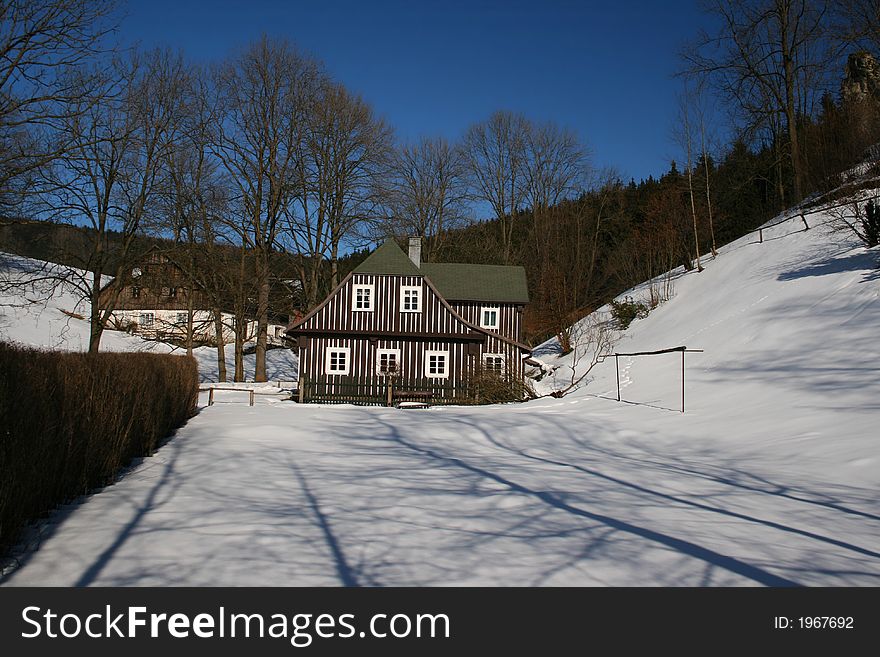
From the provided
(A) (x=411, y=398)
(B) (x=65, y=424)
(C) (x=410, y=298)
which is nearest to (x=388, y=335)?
(C) (x=410, y=298)

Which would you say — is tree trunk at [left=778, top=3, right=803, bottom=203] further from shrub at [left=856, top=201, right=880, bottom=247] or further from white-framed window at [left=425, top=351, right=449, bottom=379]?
white-framed window at [left=425, top=351, right=449, bottom=379]

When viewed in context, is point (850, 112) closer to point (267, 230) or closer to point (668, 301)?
point (668, 301)

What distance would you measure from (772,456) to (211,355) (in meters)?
43.4

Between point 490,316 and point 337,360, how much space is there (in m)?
9.42

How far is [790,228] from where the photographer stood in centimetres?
3378

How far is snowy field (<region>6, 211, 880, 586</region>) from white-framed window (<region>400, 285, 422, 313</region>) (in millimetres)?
9188

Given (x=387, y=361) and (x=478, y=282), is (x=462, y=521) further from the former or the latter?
(x=478, y=282)

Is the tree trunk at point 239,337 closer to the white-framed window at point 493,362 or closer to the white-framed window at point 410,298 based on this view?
the white-framed window at point 410,298

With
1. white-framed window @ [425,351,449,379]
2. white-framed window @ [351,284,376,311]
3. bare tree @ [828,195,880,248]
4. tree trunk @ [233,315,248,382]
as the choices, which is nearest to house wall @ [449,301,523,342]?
white-framed window @ [425,351,449,379]

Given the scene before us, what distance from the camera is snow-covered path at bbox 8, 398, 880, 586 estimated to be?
208 inches

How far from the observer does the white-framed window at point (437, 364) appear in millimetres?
27578

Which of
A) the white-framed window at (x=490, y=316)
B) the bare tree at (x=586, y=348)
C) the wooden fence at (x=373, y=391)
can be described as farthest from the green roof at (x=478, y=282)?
the wooden fence at (x=373, y=391)

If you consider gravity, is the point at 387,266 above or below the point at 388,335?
above

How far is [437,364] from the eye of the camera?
2767 cm
